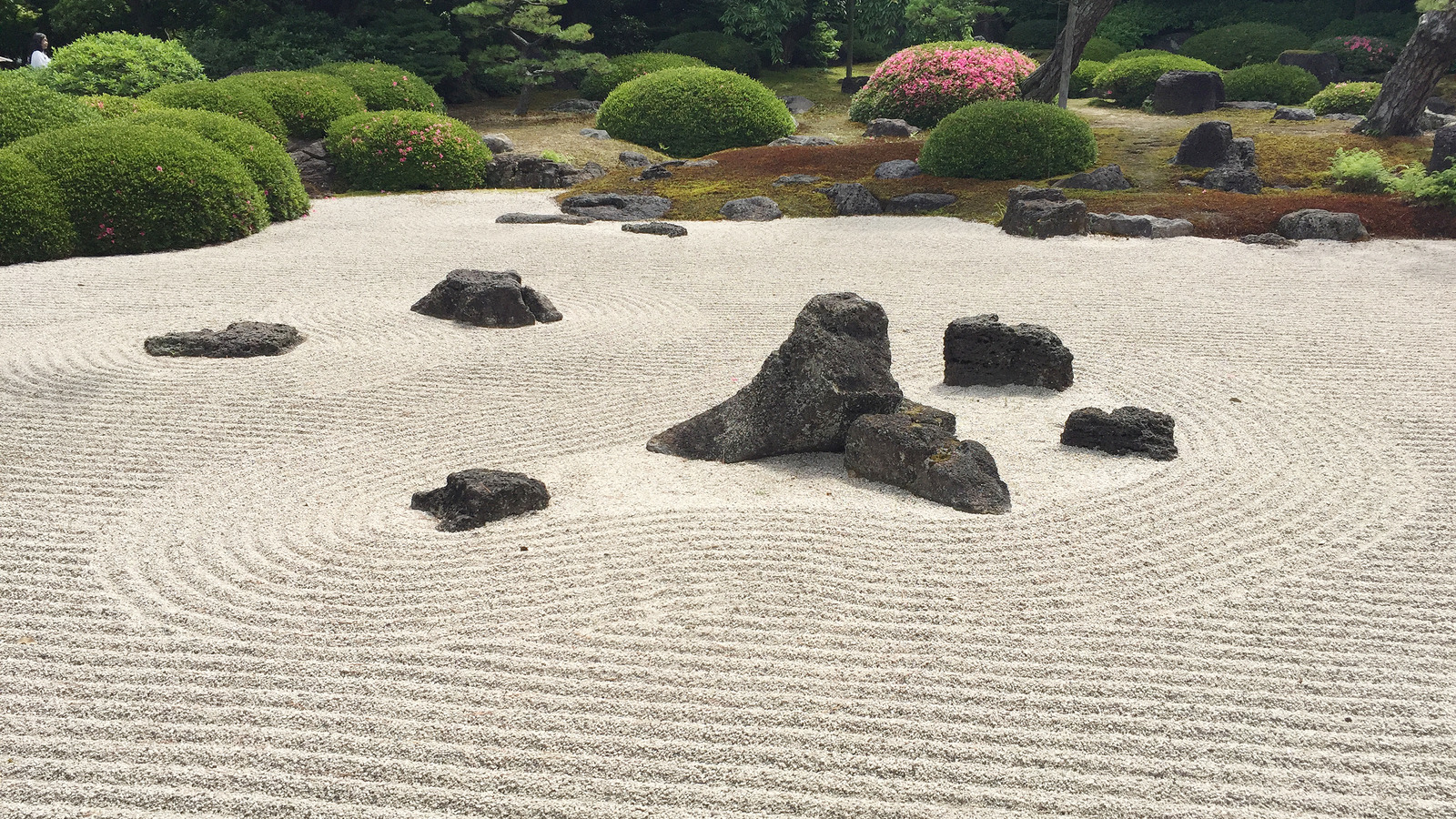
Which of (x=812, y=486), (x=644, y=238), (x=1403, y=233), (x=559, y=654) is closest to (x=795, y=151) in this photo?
(x=644, y=238)

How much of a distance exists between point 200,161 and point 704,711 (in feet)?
40.1

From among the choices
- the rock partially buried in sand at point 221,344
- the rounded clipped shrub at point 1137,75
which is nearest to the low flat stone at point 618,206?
the rock partially buried in sand at point 221,344

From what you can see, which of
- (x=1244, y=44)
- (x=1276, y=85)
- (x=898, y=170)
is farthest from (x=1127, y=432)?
(x=1244, y=44)

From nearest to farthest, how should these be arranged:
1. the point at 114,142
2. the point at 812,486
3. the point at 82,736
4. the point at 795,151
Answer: the point at 82,736
the point at 812,486
the point at 114,142
the point at 795,151

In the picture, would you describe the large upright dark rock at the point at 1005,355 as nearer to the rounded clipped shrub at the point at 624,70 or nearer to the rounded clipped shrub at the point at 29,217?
the rounded clipped shrub at the point at 29,217

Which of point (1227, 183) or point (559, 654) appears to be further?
point (1227, 183)

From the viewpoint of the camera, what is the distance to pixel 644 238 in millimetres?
14281

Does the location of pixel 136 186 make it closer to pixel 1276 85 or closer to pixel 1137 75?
pixel 1137 75

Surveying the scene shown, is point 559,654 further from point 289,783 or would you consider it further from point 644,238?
point 644,238

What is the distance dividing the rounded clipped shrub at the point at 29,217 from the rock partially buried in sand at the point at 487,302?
5370 millimetres

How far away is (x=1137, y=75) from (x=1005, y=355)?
20895mm

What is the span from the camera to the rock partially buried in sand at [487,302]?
9484 millimetres

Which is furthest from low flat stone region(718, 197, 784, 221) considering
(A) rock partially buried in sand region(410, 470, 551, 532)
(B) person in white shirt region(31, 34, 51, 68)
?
(B) person in white shirt region(31, 34, 51, 68)

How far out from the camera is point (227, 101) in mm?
17828
